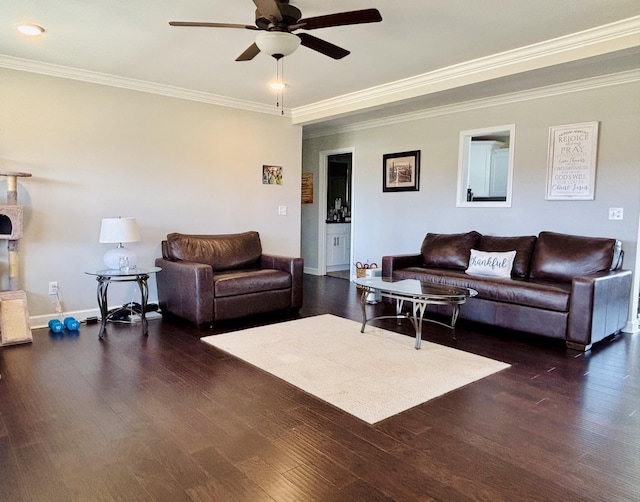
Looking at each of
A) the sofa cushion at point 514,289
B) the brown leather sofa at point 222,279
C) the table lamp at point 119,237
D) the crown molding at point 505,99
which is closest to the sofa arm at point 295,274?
the brown leather sofa at point 222,279

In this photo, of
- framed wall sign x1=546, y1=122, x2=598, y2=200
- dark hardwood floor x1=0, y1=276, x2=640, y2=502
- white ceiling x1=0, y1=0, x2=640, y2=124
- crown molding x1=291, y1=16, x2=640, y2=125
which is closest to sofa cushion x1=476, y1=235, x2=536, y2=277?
framed wall sign x1=546, y1=122, x2=598, y2=200

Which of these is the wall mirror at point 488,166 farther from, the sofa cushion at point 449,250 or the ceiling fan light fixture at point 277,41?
the ceiling fan light fixture at point 277,41

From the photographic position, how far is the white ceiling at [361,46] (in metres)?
2.89

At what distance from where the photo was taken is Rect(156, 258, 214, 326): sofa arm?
401cm

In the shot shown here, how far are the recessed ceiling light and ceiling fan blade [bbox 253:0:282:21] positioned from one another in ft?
6.15

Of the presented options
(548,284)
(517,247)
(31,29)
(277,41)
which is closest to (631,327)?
(548,284)

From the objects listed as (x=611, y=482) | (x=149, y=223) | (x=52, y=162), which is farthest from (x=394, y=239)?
(x=611, y=482)

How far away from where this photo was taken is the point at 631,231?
4.17 metres

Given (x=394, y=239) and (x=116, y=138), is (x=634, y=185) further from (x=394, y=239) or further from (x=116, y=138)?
(x=116, y=138)

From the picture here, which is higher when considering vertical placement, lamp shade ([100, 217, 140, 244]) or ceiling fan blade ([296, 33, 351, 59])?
ceiling fan blade ([296, 33, 351, 59])

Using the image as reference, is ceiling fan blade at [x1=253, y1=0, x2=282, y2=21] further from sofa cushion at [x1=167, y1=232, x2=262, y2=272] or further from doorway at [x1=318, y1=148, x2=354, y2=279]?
doorway at [x1=318, y1=148, x2=354, y2=279]

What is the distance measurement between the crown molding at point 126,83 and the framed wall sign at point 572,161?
3314 mm

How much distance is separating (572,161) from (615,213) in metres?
0.66

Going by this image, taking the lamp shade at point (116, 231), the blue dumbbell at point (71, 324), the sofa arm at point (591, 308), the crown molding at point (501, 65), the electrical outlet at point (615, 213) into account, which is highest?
the crown molding at point (501, 65)
